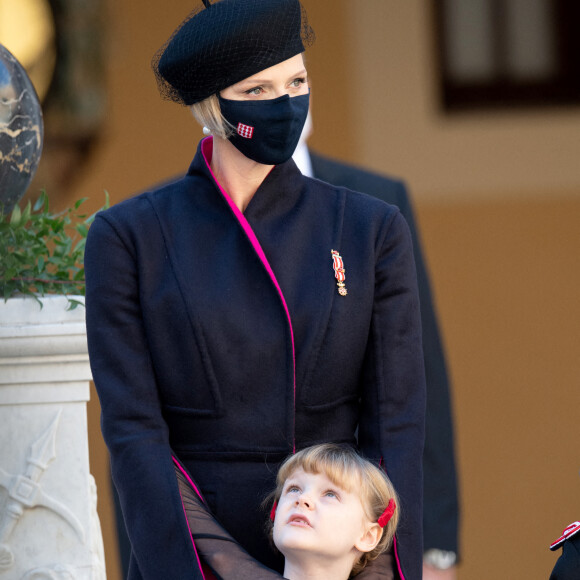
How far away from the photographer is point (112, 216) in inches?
87.8

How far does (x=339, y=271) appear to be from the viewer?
220 cm

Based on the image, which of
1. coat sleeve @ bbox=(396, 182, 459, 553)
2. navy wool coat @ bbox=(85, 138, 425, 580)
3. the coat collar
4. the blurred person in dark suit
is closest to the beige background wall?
the blurred person in dark suit

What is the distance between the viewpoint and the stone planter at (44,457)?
3.23 metres

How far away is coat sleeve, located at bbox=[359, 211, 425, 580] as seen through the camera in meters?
2.16

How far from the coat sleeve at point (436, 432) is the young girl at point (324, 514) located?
0.69 meters

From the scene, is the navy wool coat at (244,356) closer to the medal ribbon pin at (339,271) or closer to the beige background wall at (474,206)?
the medal ribbon pin at (339,271)

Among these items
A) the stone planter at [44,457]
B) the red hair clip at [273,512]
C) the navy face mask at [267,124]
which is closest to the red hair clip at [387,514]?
the red hair clip at [273,512]

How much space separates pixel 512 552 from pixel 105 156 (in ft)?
8.93

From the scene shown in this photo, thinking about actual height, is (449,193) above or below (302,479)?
below

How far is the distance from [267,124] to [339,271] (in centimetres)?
27

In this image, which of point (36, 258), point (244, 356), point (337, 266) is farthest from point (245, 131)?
point (36, 258)

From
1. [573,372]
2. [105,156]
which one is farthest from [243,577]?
[573,372]

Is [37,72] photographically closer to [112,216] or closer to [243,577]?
[112,216]

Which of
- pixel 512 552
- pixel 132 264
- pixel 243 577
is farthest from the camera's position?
pixel 512 552
